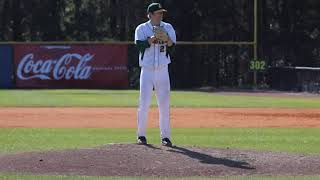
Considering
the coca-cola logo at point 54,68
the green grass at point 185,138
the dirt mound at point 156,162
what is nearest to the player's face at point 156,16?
the dirt mound at point 156,162

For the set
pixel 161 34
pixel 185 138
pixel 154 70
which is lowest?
pixel 185 138

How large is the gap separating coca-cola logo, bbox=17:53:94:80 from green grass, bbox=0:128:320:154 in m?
22.0

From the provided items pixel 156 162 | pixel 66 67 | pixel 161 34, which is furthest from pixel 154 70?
pixel 66 67

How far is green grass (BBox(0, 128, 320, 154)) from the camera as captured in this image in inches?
520

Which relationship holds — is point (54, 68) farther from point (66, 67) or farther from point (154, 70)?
point (154, 70)

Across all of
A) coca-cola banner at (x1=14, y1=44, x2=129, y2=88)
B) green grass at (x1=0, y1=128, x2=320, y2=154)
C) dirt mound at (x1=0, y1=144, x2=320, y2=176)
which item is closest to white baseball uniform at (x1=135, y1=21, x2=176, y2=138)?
dirt mound at (x1=0, y1=144, x2=320, y2=176)

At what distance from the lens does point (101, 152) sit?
10.7 m

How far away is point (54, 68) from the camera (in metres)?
38.7

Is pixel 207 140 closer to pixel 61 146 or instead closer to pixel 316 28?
pixel 61 146

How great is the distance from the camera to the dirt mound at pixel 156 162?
9.76 metres

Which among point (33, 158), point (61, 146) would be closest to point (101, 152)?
point (33, 158)

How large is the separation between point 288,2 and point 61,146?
120 feet

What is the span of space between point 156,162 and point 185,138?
4.85m

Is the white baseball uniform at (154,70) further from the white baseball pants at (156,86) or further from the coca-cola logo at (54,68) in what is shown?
the coca-cola logo at (54,68)
